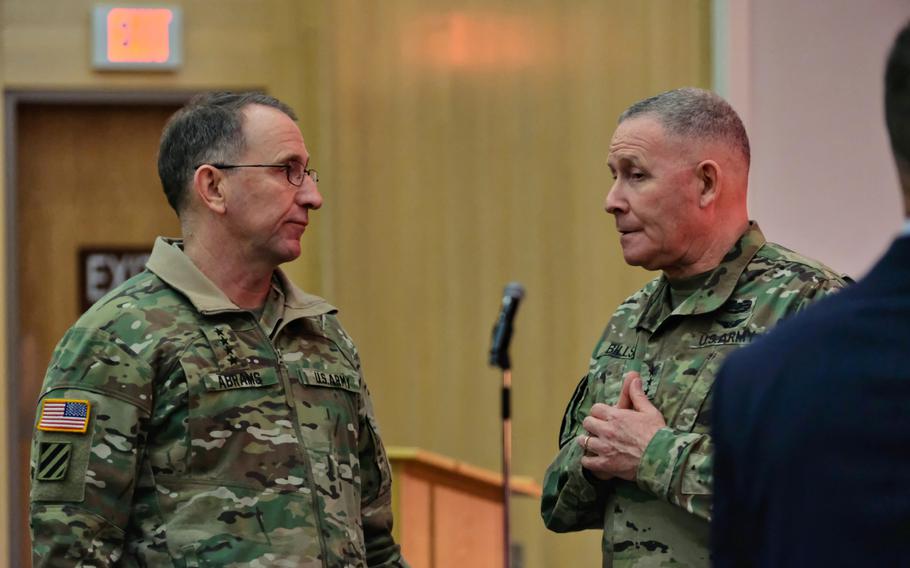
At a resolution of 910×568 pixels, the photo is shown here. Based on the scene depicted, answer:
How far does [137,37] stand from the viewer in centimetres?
546

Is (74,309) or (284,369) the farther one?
(74,309)

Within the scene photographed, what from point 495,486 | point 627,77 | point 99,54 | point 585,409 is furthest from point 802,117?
point 99,54

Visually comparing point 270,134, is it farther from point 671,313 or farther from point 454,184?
point 454,184

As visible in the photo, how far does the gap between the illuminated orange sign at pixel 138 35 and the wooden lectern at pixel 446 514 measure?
6.88 ft

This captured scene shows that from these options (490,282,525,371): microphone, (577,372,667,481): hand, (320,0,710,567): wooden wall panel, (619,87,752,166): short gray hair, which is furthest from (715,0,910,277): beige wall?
(577,372,667,481): hand

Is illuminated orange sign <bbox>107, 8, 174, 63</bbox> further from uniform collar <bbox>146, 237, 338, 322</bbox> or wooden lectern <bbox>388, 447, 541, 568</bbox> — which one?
uniform collar <bbox>146, 237, 338, 322</bbox>

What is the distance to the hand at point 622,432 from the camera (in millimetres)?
2176

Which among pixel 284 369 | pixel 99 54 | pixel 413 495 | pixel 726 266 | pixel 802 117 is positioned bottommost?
pixel 413 495

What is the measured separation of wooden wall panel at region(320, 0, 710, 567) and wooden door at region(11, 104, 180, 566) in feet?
2.60

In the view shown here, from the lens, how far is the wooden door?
5477 mm

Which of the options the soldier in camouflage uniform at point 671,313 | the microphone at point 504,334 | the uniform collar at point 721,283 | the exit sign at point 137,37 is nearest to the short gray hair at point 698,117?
the soldier in camouflage uniform at point 671,313

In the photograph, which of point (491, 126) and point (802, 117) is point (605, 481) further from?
point (491, 126)

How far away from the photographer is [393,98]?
5406 millimetres

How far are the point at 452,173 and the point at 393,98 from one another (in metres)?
0.40
